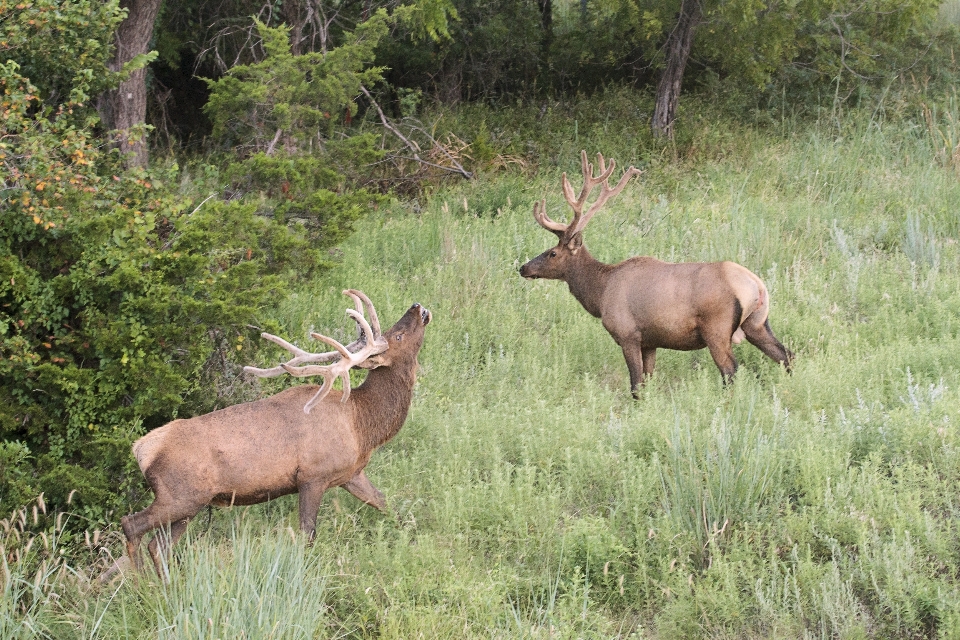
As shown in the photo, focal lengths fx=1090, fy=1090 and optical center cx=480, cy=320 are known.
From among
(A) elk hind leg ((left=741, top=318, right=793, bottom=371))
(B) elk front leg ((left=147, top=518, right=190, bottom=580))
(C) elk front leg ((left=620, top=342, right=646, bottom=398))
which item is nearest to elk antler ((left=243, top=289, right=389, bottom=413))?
(B) elk front leg ((left=147, top=518, right=190, bottom=580))

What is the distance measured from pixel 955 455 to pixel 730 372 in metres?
2.17

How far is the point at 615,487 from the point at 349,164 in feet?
20.2

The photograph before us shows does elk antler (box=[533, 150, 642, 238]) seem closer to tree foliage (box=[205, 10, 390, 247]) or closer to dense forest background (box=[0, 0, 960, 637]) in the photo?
dense forest background (box=[0, 0, 960, 637])

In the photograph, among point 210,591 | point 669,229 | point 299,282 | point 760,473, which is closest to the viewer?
point 210,591

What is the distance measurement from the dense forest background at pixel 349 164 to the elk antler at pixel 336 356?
0.91 m

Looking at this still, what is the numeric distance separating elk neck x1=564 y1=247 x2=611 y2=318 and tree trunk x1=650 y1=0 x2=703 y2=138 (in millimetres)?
5428

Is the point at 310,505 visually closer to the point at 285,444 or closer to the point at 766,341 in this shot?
the point at 285,444

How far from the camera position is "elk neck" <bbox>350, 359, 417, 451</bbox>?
6496 mm

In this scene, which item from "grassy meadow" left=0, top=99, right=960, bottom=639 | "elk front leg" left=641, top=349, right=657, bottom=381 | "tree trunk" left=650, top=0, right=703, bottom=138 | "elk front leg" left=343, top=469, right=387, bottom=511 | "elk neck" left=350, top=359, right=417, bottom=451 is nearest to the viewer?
"grassy meadow" left=0, top=99, right=960, bottom=639

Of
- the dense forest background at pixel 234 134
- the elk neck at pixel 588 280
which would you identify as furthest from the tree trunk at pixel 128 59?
the elk neck at pixel 588 280

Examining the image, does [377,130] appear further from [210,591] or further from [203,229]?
[210,591]

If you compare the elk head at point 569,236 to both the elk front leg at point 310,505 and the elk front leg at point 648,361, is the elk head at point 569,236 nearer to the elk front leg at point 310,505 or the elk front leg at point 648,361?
the elk front leg at point 648,361

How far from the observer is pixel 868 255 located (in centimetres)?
1070

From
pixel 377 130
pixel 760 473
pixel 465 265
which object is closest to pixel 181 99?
pixel 377 130
